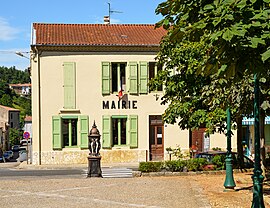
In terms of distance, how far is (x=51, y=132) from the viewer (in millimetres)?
27562

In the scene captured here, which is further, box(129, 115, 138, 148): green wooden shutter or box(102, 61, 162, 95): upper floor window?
box(129, 115, 138, 148): green wooden shutter

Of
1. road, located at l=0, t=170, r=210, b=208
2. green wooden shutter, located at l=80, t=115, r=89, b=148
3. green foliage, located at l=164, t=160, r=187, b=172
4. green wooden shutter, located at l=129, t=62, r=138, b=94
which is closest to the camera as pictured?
road, located at l=0, t=170, r=210, b=208

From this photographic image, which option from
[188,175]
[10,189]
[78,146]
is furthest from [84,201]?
[78,146]

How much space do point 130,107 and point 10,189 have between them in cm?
1392

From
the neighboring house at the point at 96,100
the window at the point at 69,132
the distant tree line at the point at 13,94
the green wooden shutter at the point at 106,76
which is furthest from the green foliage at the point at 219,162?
the distant tree line at the point at 13,94

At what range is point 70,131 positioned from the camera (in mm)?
27859

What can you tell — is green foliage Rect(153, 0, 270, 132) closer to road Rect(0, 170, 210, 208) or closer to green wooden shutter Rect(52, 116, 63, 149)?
road Rect(0, 170, 210, 208)

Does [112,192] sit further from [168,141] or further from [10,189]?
[168,141]

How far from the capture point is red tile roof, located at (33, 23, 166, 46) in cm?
2819

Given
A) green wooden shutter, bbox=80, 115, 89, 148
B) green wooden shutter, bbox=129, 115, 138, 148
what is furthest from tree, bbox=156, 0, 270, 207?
green wooden shutter, bbox=129, 115, 138, 148

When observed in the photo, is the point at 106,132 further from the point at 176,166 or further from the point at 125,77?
the point at 176,166

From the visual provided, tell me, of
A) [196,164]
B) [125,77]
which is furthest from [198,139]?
[196,164]

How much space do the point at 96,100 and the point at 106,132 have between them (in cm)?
181

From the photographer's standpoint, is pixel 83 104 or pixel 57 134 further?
pixel 83 104
